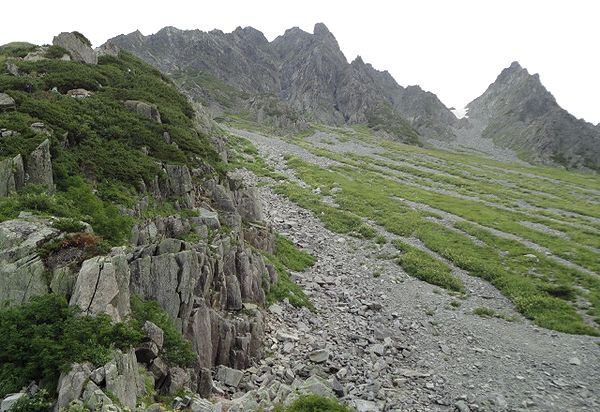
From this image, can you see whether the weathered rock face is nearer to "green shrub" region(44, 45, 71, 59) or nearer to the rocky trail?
the rocky trail

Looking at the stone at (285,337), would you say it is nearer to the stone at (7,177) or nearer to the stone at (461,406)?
the stone at (461,406)

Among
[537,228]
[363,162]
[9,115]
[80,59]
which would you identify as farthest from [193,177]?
[363,162]

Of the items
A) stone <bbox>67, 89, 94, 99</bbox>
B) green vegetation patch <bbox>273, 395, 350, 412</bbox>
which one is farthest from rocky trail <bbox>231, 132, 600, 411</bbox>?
stone <bbox>67, 89, 94, 99</bbox>

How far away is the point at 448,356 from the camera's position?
71.3ft

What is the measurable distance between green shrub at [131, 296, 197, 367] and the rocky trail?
4733mm

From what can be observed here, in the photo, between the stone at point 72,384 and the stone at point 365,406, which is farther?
the stone at point 365,406

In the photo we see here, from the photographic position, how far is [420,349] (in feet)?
73.2

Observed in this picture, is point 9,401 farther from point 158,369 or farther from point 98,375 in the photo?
point 158,369

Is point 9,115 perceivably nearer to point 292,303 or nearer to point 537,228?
point 292,303

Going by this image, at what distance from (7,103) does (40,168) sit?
773 cm

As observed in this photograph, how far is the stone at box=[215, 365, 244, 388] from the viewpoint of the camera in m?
16.0

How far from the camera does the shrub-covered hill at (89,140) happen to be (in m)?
17.7

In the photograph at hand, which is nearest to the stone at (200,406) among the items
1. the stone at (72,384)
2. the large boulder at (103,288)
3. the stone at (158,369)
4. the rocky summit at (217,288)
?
the rocky summit at (217,288)

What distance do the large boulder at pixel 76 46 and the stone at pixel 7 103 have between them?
72.2 feet
